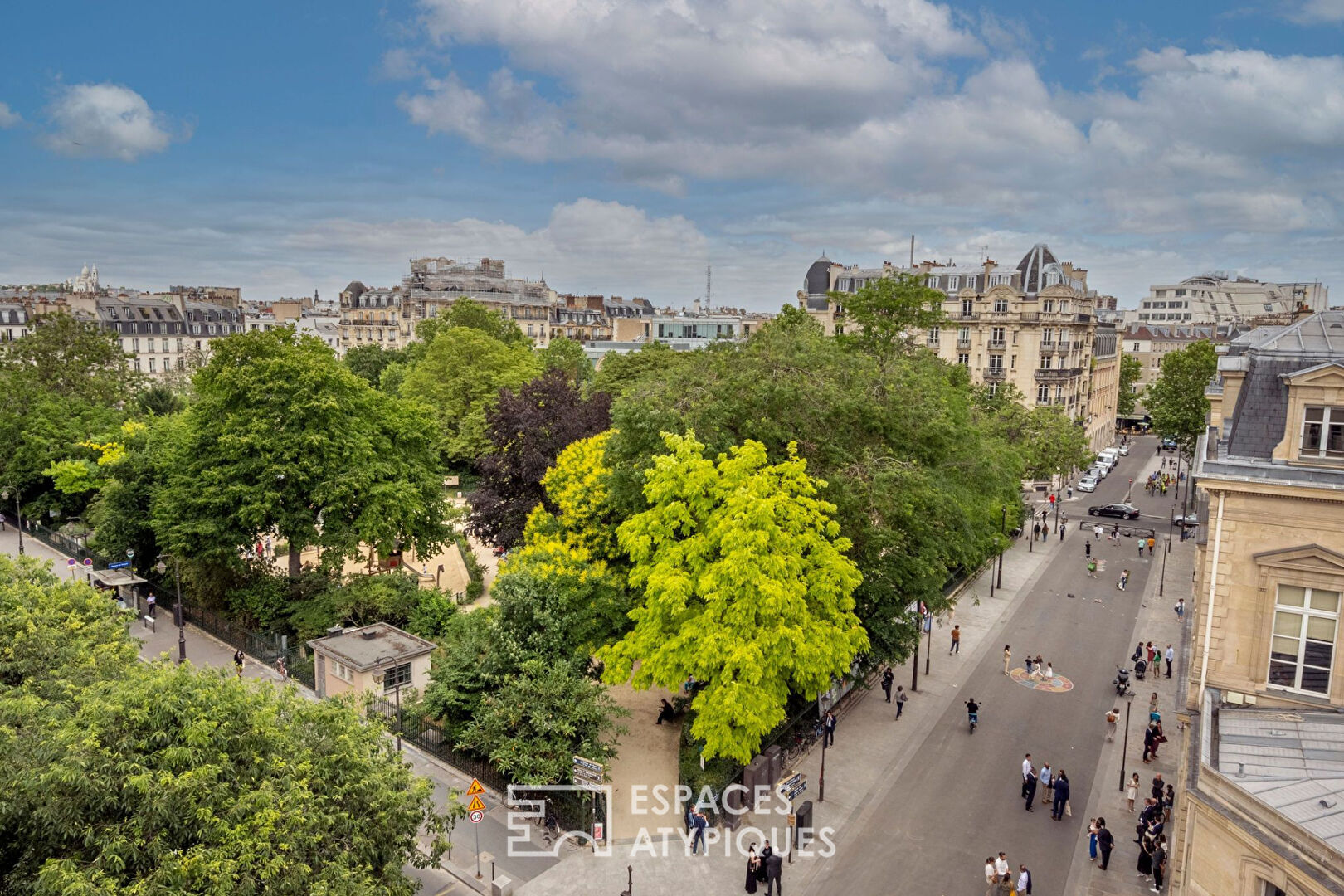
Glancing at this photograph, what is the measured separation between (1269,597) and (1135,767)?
427 inches

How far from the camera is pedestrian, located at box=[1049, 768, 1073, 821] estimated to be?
69.1 ft

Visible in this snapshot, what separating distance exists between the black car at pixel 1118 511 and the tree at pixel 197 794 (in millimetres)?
53834

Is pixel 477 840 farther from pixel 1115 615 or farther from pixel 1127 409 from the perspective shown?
pixel 1127 409

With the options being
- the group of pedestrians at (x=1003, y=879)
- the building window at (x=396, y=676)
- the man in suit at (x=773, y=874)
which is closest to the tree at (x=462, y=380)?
the building window at (x=396, y=676)

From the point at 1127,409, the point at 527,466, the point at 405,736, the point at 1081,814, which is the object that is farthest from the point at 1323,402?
the point at 1127,409

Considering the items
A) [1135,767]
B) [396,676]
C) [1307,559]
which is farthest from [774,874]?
[396,676]

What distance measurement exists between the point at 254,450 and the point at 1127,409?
9891 cm

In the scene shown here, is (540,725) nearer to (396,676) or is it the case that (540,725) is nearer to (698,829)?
(698,829)

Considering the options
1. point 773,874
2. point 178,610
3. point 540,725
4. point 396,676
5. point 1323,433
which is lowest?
point 773,874

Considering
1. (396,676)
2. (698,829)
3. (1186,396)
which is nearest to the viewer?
(698,829)

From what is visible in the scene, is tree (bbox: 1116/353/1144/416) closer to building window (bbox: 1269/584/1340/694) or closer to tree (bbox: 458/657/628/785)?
building window (bbox: 1269/584/1340/694)

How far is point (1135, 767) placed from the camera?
79.0 feet

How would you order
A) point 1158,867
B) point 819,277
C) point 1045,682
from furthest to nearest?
point 819,277 < point 1045,682 < point 1158,867

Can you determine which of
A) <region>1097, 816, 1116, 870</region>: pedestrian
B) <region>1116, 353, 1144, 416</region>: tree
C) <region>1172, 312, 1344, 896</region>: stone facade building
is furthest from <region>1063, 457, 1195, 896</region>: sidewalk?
<region>1116, 353, 1144, 416</region>: tree
